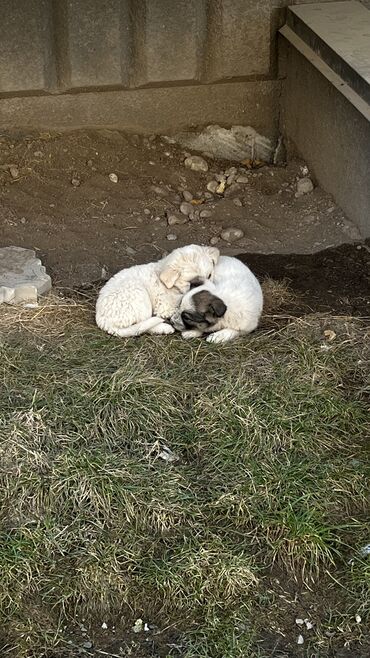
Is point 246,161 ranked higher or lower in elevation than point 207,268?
lower

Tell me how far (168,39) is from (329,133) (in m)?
1.39

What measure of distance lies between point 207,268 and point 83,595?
2.18 metres

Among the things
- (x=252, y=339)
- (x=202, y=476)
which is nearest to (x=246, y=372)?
(x=252, y=339)

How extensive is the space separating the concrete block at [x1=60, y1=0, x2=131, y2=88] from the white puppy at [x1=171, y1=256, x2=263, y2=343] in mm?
2349

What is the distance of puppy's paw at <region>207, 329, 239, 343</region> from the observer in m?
5.71

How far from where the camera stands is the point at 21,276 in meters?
6.22

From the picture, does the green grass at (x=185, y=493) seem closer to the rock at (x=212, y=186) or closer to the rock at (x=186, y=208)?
the rock at (x=186, y=208)

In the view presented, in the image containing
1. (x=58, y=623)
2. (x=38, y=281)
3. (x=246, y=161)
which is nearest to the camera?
(x=58, y=623)

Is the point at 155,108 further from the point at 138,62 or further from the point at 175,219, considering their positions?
the point at 175,219

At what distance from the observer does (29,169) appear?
743 cm

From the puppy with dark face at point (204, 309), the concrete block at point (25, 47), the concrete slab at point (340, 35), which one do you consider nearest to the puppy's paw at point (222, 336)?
the puppy with dark face at point (204, 309)

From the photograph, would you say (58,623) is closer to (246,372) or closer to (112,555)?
(112,555)

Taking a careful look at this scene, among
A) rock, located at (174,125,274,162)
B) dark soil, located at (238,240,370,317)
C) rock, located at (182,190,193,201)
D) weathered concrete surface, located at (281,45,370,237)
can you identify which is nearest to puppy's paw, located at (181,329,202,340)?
dark soil, located at (238,240,370,317)

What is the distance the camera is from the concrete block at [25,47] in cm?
719
